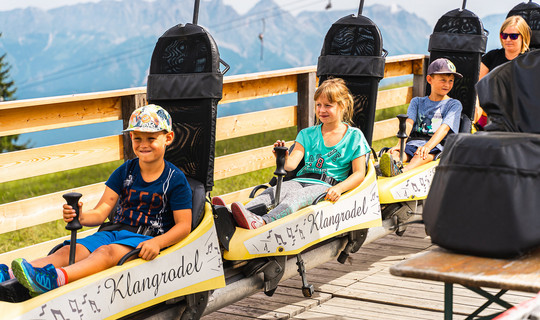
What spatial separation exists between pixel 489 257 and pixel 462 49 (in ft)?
12.2

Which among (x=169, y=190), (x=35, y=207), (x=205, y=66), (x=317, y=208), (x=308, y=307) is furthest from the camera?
(x=35, y=207)

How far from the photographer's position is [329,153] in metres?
4.26

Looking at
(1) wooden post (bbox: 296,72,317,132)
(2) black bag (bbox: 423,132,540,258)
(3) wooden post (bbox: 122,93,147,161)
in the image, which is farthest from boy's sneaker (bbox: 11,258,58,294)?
(1) wooden post (bbox: 296,72,317,132)

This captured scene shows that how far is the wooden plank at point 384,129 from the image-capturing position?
8.05 meters

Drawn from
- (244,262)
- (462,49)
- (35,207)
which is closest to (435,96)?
(462,49)

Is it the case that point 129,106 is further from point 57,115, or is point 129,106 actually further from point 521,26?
point 521,26

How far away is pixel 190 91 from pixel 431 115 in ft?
7.84

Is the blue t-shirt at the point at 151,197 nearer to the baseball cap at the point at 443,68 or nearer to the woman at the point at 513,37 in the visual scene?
the baseball cap at the point at 443,68

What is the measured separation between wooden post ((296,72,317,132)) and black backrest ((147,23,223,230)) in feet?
10.5

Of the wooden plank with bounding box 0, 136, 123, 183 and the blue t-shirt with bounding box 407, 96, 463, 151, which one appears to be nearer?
the wooden plank with bounding box 0, 136, 123, 183

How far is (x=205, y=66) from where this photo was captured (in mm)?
3504

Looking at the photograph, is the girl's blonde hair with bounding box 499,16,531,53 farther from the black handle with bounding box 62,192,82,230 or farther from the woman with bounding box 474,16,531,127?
the black handle with bounding box 62,192,82,230

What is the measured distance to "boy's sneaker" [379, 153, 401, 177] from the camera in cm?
483

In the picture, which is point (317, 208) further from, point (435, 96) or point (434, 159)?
point (435, 96)
